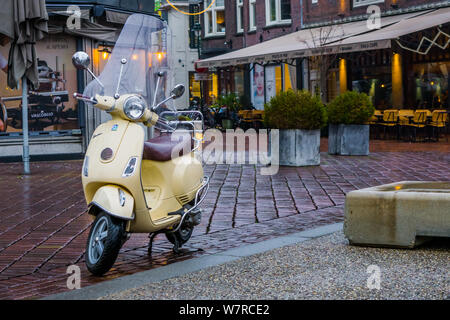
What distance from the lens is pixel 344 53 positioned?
22688 mm

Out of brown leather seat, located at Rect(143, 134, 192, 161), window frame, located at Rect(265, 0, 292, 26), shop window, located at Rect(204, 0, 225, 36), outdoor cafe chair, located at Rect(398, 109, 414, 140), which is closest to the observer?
brown leather seat, located at Rect(143, 134, 192, 161)

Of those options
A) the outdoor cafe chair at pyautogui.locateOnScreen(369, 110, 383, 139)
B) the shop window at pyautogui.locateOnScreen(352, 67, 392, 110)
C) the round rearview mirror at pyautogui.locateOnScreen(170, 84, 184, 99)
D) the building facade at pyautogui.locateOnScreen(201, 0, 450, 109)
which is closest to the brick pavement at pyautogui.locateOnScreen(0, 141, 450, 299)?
the round rearview mirror at pyautogui.locateOnScreen(170, 84, 184, 99)

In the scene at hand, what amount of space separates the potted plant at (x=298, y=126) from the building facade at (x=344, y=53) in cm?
340

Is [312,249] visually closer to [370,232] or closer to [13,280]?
[370,232]

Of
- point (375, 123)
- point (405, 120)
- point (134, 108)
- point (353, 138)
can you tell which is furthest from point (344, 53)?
point (134, 108)

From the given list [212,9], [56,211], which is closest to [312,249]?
[56,211]

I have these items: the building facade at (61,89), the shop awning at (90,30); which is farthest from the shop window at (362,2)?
the shop awning at (90,30)

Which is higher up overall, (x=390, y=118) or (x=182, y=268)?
(x=390, y=118)

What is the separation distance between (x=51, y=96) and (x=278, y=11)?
49.6ft

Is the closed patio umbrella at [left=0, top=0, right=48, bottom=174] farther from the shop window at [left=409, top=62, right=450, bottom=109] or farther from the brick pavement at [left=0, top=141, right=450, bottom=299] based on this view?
the shop window at [left=409, top=62, right=450, bottom=109]

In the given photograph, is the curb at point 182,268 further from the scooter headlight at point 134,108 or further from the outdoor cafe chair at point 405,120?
the outdoor cafe chair at point 405,120

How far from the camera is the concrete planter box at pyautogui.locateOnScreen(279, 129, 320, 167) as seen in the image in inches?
501

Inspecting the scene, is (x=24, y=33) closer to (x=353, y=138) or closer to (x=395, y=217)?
(x=353, y=138)

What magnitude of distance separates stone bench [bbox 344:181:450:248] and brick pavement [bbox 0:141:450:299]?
3.23 ft
